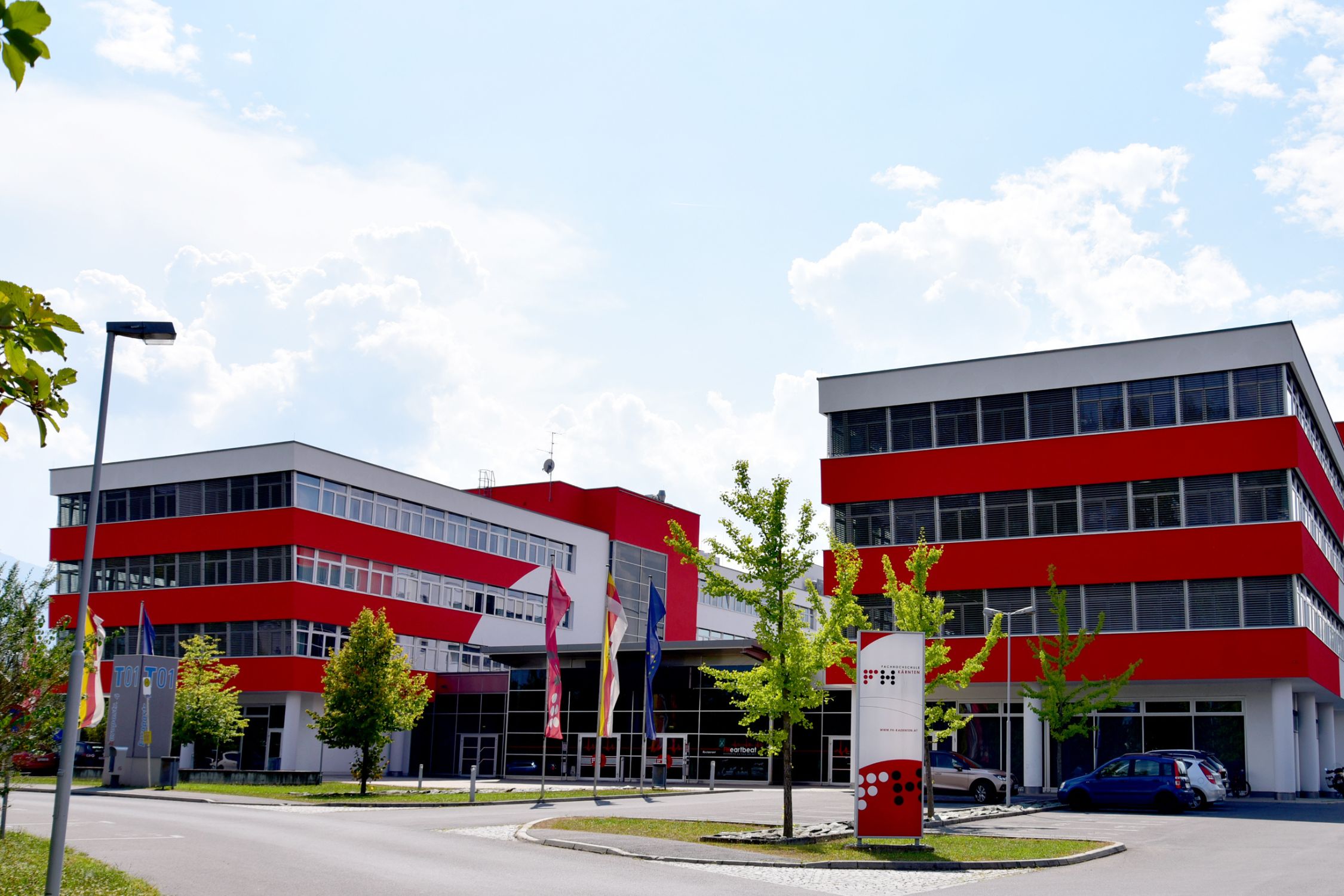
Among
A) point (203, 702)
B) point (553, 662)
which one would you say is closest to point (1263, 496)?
point (553, 662)

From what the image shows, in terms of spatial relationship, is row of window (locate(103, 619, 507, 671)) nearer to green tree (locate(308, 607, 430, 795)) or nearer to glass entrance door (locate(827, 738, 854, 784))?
green tree (locate(308, 607, 430, 795))

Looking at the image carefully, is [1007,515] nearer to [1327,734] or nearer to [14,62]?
[1327,734]

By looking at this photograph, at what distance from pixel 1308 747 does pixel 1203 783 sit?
13.7 meters

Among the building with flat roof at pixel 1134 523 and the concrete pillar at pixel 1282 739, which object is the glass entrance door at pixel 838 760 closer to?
the building with flat roof at pixel 1134 523

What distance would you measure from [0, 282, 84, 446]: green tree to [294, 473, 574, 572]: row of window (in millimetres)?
51514

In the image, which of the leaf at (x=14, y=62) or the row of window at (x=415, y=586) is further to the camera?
the row of window at (x=415, y=586)

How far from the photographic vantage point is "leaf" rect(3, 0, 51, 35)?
149 inches

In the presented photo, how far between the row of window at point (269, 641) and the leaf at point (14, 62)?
163 ft

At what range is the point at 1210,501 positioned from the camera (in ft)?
140

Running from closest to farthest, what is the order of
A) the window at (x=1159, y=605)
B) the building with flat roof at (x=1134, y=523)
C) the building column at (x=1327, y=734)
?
the building with flat roof at (x=1134, y=523)
the window at (x=1159, y=605)
the building column at (x=1327, y=734)

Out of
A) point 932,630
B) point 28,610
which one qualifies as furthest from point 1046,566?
point 28,610

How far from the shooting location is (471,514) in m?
64.6

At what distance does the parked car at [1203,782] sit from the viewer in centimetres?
3481

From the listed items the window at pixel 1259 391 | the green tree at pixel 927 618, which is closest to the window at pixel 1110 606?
the window at pixel 1259 391
